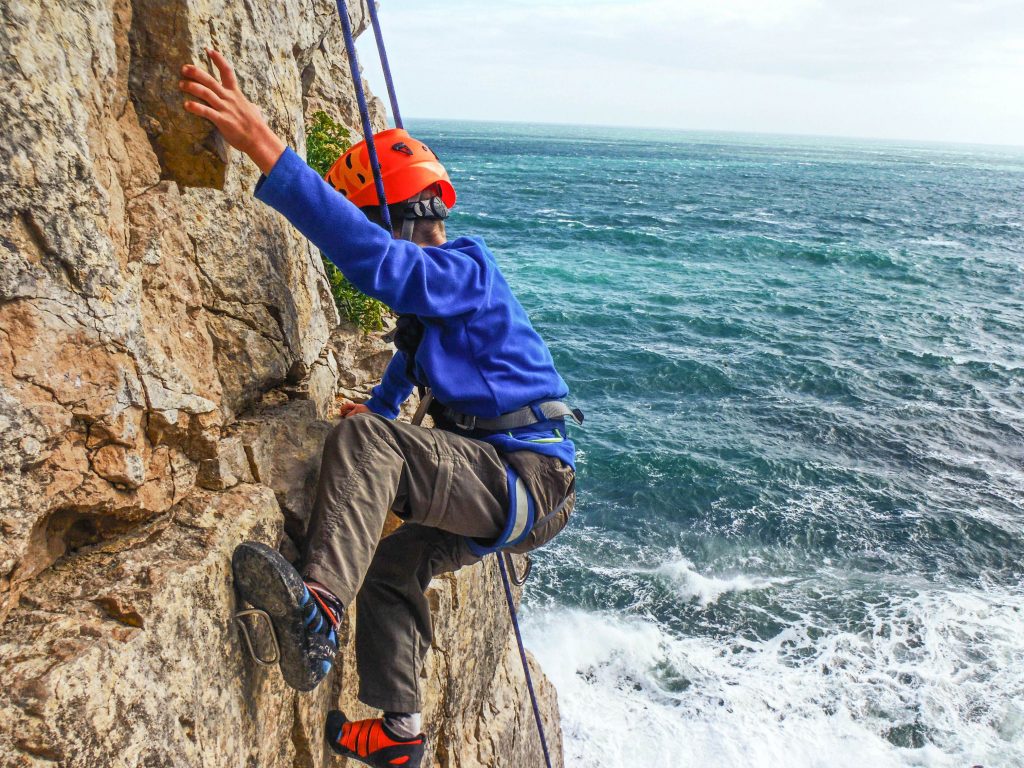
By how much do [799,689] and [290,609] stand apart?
9.66 meters

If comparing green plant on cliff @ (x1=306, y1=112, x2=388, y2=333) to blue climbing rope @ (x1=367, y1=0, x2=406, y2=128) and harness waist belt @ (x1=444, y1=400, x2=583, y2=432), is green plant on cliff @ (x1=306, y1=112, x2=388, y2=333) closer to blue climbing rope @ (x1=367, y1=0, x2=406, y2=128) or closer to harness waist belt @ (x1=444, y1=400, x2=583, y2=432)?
blue climbing rope @ (x1=367, y1=0, x2=406, y2=128)

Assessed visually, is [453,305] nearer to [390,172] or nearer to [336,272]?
[390,172]

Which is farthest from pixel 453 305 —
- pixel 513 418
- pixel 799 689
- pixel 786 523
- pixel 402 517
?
pixel 786 523

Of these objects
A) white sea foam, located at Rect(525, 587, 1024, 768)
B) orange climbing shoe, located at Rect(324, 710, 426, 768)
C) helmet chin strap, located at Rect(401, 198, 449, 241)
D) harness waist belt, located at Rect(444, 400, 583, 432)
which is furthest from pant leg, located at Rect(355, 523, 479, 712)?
white sea foam, located at Rect(525, 587, 1024, 768)

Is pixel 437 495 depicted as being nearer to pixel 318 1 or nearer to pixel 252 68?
pixel 252 68

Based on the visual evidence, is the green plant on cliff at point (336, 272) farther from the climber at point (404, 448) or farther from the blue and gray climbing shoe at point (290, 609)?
the blue and gray climbing shoe at point (290, 609)

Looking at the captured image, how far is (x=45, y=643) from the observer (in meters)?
2.59

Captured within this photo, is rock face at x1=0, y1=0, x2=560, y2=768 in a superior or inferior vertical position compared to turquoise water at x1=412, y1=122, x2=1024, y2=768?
superior

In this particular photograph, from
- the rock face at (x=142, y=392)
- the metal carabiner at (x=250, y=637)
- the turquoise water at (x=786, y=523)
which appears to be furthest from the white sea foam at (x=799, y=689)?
the metal carabiner at (x=250, y=637)

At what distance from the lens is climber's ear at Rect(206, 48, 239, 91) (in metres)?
3.33

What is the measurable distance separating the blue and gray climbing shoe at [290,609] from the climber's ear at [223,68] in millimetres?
1955

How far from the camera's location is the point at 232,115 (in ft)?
10.6

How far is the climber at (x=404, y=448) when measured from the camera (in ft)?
10.6

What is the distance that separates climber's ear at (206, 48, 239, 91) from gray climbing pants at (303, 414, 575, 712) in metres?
1.57
